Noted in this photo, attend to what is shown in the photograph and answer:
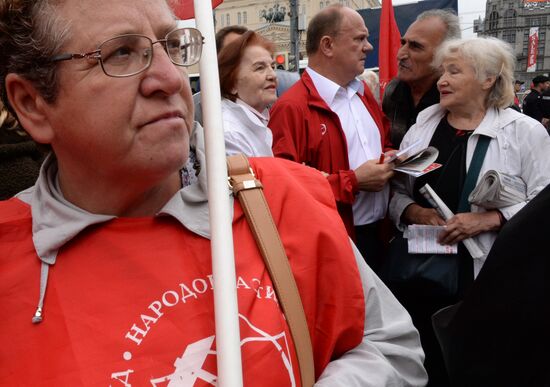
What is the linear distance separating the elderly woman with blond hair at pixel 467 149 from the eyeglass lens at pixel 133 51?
200 centimetres

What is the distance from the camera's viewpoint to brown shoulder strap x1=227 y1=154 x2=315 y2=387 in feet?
3.86

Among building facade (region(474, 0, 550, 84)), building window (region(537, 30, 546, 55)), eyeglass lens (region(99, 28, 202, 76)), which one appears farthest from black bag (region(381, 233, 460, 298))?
building window (region(537, 30, 546, 55))

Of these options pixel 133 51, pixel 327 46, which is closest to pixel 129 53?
pixel 133 51

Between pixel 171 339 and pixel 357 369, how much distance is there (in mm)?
415

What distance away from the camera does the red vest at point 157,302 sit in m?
1.11

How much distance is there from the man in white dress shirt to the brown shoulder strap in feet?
5.60

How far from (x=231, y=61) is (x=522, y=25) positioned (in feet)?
162

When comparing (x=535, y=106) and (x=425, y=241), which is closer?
(x=425, y=241)

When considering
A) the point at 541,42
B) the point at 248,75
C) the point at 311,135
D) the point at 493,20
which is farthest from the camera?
the point at 541,42

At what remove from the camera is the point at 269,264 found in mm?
1210

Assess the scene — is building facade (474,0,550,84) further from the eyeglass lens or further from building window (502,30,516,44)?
the eyeglass lens

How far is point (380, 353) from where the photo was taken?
1.29 m

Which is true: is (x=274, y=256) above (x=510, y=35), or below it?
below

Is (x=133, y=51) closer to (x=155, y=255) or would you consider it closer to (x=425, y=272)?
(x=155, y=255)
